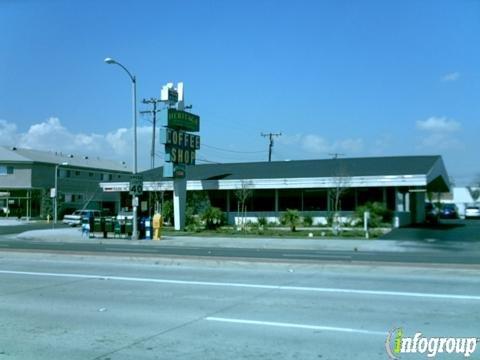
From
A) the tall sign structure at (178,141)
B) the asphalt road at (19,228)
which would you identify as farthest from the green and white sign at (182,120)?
the asphalt road at (19,228)

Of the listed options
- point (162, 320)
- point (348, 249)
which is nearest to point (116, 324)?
point (162, 320)

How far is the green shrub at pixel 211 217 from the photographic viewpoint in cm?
3909

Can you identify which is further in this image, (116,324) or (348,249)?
(348,249)

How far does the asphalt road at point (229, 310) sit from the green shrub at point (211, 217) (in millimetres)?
23842

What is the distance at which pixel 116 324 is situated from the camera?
829 cm

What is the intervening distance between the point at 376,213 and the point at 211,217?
1133 centimetres

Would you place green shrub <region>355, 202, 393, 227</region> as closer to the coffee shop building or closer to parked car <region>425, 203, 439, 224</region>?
the coffee shop building

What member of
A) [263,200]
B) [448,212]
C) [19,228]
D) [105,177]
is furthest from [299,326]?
[105,177]

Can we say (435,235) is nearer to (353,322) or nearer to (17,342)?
(353,322)

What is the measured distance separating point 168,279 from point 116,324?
481 cm

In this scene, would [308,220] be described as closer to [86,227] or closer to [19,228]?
[86,227]

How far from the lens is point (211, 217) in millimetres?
39125

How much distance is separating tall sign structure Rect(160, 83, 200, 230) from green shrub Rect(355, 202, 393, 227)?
12.1 metres

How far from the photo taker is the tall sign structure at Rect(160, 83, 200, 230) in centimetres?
3702
